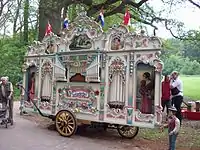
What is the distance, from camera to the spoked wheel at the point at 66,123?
9721mm

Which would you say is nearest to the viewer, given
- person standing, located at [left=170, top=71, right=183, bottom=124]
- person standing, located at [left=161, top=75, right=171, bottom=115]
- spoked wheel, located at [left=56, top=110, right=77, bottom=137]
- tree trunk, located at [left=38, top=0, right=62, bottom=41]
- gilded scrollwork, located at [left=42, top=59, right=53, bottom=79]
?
spoked wheel, located at [left=56, top=110, right=77, bottom=137]

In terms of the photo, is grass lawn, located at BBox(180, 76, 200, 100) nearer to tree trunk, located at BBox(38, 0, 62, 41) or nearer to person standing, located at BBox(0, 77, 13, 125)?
tree trunk, located at BBox(38, 0, 62, 41)


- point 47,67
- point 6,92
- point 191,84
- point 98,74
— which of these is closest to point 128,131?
point 98,74

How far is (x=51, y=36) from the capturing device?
1101cm

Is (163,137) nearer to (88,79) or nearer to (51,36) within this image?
(88,79)

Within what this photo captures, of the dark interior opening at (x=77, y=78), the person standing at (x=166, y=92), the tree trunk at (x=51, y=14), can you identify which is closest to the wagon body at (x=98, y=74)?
the dark interior opening at (x=77, y=78)

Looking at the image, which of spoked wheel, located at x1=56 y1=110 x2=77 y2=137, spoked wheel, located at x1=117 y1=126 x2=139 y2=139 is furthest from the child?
spoked wheel, located at x1=56 y1=110 x2=77 y2=137

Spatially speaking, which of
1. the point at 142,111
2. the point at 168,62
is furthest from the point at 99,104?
the point at 168,62

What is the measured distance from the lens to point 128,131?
10.2 meters

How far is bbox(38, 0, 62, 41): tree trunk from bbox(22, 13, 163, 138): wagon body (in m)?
4.15

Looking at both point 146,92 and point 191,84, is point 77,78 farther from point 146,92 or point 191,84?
point 191,84

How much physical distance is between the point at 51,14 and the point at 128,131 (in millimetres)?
7442

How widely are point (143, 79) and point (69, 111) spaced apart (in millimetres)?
2512

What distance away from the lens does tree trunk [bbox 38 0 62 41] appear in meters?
15.0
